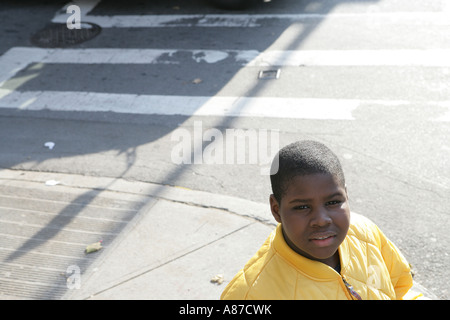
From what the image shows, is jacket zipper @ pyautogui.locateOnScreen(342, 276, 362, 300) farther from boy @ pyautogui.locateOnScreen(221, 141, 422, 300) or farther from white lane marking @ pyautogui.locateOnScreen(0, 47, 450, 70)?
white lane marking @ pyautogui.locateOnScreen(0, 47, 450, 70)

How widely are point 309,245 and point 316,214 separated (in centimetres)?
13

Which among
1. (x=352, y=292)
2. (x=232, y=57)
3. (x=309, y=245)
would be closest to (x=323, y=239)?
(x=309, y=245)

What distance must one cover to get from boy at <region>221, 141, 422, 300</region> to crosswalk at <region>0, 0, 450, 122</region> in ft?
15.2

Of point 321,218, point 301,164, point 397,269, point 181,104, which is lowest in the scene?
point 181,104

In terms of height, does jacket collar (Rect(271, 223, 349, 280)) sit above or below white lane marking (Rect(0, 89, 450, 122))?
above

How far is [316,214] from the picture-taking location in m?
2.34

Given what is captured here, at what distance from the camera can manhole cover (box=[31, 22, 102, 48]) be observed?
32.8 feet

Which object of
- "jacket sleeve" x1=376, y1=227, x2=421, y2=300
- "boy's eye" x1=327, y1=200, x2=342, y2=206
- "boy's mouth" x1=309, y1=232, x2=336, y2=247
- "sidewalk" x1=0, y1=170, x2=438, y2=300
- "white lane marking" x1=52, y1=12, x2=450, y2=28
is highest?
"boy's eye" x1=327, y1=200, x2=342, y2=206

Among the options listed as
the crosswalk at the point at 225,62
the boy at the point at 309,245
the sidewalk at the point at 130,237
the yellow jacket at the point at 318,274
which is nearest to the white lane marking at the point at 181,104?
the crosswalk at the point at 225,62

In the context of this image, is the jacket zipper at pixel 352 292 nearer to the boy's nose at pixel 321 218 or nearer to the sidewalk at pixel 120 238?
the boy's nose at pixel 321 218

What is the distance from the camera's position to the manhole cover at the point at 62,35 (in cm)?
1001

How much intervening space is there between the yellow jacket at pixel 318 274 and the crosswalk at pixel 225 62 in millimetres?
4488
